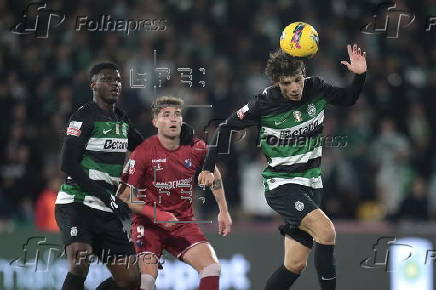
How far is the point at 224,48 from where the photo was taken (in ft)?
48.4

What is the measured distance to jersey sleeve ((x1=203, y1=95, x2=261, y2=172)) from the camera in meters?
8.13

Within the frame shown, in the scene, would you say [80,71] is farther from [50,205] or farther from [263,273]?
[263,273]

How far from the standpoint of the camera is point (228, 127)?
8.23m

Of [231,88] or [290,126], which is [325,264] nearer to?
[290,126]

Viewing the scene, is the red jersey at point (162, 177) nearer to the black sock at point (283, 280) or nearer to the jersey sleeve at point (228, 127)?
the jersey sleeve at point (228, 127)

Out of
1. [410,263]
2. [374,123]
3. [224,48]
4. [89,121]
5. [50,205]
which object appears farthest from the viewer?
[224,48]

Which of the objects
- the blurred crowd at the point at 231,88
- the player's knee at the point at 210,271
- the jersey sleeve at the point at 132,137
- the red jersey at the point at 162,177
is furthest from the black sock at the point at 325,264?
the blurred crowd at the point at 231,88

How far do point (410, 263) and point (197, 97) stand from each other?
357 cm

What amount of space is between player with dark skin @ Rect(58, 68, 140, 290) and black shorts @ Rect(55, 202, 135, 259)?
85 mm

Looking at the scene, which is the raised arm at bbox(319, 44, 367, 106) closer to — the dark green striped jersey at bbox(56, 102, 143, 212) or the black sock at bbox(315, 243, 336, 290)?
the black sock at bbox(315, 243, 336, 290)

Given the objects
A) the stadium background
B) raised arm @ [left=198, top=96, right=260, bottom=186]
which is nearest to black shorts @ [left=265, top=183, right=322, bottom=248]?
raised arm @ [left=198, top=96, right=260, bottom=186]

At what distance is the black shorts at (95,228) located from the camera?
7.97 metres

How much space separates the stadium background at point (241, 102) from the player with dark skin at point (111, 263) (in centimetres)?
274

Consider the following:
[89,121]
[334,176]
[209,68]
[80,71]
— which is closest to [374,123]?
[334,176]
